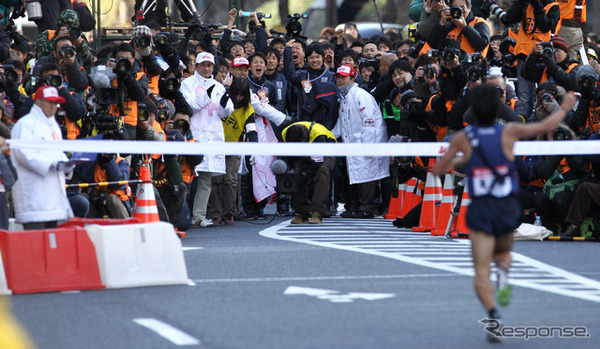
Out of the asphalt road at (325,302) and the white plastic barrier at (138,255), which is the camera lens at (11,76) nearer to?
the asphalt road at (325,302)

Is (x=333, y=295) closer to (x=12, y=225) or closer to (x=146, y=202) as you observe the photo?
(x=12, y=225)

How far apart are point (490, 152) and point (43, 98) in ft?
16.7

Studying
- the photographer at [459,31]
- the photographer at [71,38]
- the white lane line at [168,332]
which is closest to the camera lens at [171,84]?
the photographer at [71,38]

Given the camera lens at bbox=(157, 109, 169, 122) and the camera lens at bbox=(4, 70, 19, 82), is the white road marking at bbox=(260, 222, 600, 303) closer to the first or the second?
the camera lens at bbox=(157, 109, 169, 122)

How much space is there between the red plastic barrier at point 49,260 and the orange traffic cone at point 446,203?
19.9 ft

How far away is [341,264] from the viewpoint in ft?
42.0

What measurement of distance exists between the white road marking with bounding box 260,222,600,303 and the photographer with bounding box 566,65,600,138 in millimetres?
2206

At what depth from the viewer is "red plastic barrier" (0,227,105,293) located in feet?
36.1

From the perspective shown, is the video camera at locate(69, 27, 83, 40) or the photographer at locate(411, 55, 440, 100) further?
the photographer at locate(411, 55, 440, 100)

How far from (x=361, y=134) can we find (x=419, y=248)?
198 inches

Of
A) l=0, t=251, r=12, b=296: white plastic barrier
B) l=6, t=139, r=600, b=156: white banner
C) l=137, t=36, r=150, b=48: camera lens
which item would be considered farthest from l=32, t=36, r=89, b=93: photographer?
l=0, t=251, r=12, b=296: white plastic barrier

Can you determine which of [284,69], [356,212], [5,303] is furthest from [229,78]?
[5,303]

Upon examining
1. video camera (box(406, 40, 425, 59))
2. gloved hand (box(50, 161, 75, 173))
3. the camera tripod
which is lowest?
gloved hand (box(50, 161, 75, 173))

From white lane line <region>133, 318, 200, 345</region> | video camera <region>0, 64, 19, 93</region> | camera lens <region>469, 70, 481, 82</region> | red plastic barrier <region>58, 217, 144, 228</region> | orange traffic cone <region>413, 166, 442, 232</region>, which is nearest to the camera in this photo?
white lane line <region>133, 318, 200, 345</region>
